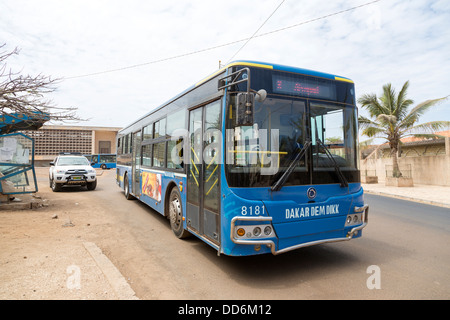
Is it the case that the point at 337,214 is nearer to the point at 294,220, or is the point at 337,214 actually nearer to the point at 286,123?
the point at 294,220

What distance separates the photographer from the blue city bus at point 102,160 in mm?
39438

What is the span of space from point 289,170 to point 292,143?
0.42 meters

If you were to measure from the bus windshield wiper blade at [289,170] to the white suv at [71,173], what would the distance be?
40.7 feet

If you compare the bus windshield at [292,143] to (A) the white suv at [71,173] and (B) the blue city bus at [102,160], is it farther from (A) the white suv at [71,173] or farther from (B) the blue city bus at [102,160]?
(B) the blue city bus at [102,160]

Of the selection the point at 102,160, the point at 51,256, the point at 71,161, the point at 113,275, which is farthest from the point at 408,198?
the point at 102,160

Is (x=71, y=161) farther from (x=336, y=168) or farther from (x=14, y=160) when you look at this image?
(x=336, y=168)

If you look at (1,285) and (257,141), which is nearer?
(1,285)

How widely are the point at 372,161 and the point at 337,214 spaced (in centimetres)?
2059

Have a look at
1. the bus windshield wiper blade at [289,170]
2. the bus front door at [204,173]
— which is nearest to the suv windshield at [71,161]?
the bus front door at [204,173]

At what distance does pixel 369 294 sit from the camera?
3.47 metres

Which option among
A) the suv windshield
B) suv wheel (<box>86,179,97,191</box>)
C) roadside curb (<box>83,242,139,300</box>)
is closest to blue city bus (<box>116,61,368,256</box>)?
roadside curb (<box>83,242,139,300</box>)

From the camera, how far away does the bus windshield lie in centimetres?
391
